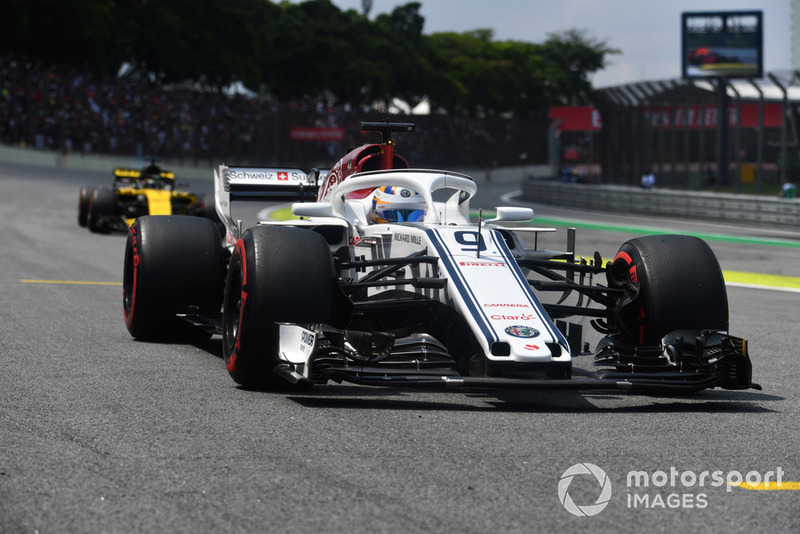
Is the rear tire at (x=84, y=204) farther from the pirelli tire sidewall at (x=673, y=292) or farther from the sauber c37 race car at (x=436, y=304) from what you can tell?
the pirelli tire sidewall at (x=673, y=292)

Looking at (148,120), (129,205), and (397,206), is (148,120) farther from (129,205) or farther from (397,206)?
(397,206)

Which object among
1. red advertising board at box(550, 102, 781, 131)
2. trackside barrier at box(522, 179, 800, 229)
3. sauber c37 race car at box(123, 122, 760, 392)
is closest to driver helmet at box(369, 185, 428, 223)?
sauber c37 race car at box(123, 122, 760, 392)

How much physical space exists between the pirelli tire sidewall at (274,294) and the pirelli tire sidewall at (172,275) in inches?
72.4

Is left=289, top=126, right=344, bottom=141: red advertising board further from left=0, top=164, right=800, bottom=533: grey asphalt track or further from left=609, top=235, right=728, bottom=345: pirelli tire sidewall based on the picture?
left=609, top=235, right=728, bottom=345: pirelli tire sidewall

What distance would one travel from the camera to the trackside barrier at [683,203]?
1088 inches

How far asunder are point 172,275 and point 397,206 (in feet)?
5.45

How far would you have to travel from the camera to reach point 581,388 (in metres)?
6.22

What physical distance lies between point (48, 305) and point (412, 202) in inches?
156

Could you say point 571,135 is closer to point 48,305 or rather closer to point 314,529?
point 48,305

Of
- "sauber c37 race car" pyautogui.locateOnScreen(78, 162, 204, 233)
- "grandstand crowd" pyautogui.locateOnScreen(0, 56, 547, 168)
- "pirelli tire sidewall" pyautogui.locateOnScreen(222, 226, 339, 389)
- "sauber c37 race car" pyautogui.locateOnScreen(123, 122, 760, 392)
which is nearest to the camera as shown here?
"sauber c37 race car" pyautogui.locateOnScreen(123, 122, 760, 392)

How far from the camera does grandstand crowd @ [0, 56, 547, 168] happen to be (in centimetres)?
4516

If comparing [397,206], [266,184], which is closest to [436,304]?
[397,206]

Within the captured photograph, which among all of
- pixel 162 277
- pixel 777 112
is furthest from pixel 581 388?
pixel 777 112

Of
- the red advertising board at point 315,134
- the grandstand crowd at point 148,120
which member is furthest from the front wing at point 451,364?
the red advertising board at point 315,134
